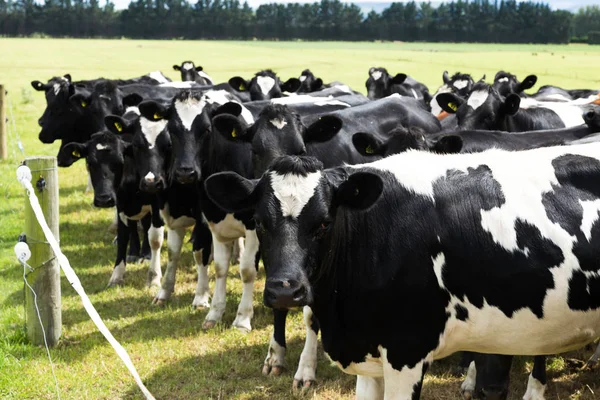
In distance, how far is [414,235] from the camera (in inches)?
168

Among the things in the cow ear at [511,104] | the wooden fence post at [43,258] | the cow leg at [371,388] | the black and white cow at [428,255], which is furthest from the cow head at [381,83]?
the black and white cow at [428,255]

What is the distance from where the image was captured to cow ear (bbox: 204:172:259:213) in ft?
14.1

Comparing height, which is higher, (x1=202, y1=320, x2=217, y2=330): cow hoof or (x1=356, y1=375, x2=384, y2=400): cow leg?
(x1=356, y1=375, x2=384, y2=400): cow leg

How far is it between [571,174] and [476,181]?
1.86 ft

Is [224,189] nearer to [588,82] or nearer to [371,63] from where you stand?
[588,82]

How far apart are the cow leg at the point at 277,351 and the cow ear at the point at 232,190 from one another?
235 cm

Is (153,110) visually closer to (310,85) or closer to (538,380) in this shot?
(538,380)

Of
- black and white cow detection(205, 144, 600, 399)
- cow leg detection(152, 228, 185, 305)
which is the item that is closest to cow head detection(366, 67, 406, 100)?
cow leg detection(152, 228, 185, 305)

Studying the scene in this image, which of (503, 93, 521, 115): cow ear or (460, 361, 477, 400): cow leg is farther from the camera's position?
(503, 93, 521, 115): cow ear

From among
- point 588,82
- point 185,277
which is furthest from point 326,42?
point 185,277

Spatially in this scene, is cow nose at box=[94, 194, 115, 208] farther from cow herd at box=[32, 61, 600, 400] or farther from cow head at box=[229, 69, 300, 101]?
cow herd at box=[32, 61, 600, 400]

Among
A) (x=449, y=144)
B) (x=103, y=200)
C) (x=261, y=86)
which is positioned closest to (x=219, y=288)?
(x=103, y=200)

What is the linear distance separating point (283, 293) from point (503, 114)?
623cm

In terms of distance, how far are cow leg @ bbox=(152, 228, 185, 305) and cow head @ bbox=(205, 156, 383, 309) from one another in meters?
4.49
